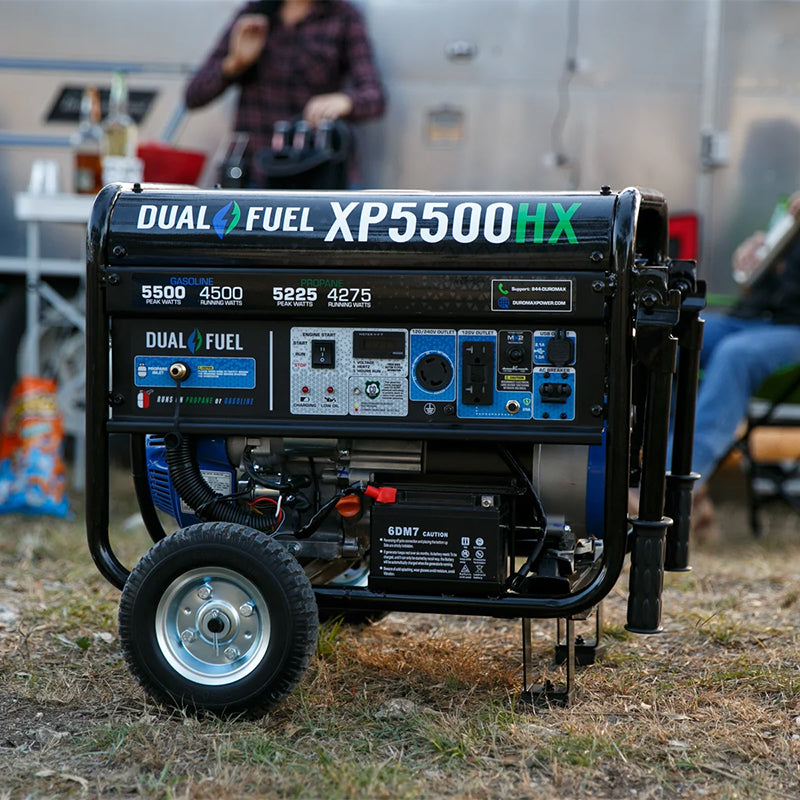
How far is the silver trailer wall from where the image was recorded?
5789 mm

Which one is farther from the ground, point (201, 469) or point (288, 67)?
point (288, 67)

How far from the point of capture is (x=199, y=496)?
125 inches

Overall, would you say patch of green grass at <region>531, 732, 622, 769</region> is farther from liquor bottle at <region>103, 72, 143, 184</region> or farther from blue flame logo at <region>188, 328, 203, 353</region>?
liquor bottle at <region>103, 72, 143, 184</region>

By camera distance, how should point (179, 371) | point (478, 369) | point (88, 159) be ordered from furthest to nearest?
point (88, 159)
point (179, 371)
point (478, 369)

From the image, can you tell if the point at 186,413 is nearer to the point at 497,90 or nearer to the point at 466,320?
the point at 466,320

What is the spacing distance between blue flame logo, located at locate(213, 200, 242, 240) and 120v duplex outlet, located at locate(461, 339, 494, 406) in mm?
648

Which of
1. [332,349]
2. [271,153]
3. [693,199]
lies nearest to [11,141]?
[271,153]

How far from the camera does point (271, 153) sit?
17.8ft

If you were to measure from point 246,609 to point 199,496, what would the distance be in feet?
1.15

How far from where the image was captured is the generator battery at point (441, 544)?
9.82ft

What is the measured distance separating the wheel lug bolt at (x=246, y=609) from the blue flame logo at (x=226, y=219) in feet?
3.03

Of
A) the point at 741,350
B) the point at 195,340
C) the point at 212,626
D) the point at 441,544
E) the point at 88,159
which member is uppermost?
the point at 88,159

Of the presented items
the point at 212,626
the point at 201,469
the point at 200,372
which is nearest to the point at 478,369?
the point at 200,372

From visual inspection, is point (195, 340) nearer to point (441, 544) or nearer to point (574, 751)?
point (441, 544)
